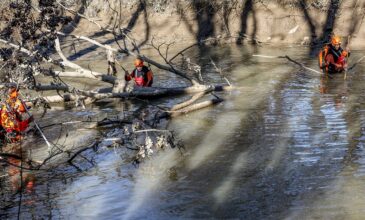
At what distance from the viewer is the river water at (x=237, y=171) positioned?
8.87m

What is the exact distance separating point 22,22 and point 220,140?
478 centimetres

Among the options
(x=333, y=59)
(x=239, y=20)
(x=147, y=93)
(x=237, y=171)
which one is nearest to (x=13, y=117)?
(x=237, y=171)

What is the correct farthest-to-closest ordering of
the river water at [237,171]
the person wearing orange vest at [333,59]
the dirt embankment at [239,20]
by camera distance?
the dirt embankment at [239,20] < the person wearing orange vest at [333,59] < the river water at [237,171]

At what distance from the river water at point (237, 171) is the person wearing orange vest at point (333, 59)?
2501 millimetres

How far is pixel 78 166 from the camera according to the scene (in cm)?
1127

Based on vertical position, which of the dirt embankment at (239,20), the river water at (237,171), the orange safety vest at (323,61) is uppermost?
the dirt embankment at (239,20)

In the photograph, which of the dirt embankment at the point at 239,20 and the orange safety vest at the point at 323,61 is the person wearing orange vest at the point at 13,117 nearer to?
the orange safety vest at the point at 323,61

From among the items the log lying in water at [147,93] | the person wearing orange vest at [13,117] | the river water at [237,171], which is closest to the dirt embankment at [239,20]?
the log lying in water at [147,93]

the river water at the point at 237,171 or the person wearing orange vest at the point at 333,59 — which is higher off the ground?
the person wearing orange vest at the point at 333,59

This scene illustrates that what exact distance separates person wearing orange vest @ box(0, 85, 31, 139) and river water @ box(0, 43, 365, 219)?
1.07m

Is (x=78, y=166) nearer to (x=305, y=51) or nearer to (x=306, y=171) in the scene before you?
(x=306, y=171)

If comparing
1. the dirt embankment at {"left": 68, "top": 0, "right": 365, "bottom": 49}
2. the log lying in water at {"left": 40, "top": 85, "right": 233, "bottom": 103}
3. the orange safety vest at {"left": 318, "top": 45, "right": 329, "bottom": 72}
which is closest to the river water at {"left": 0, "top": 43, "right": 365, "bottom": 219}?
the log lying in water at {"left": 40, "top": 85, "right": 233, "bottom": 103}

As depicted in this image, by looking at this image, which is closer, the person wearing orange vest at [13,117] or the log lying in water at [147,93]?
the person wearing orange vest at [13,117]

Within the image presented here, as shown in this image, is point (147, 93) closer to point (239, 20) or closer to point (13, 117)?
point (13, 117)
